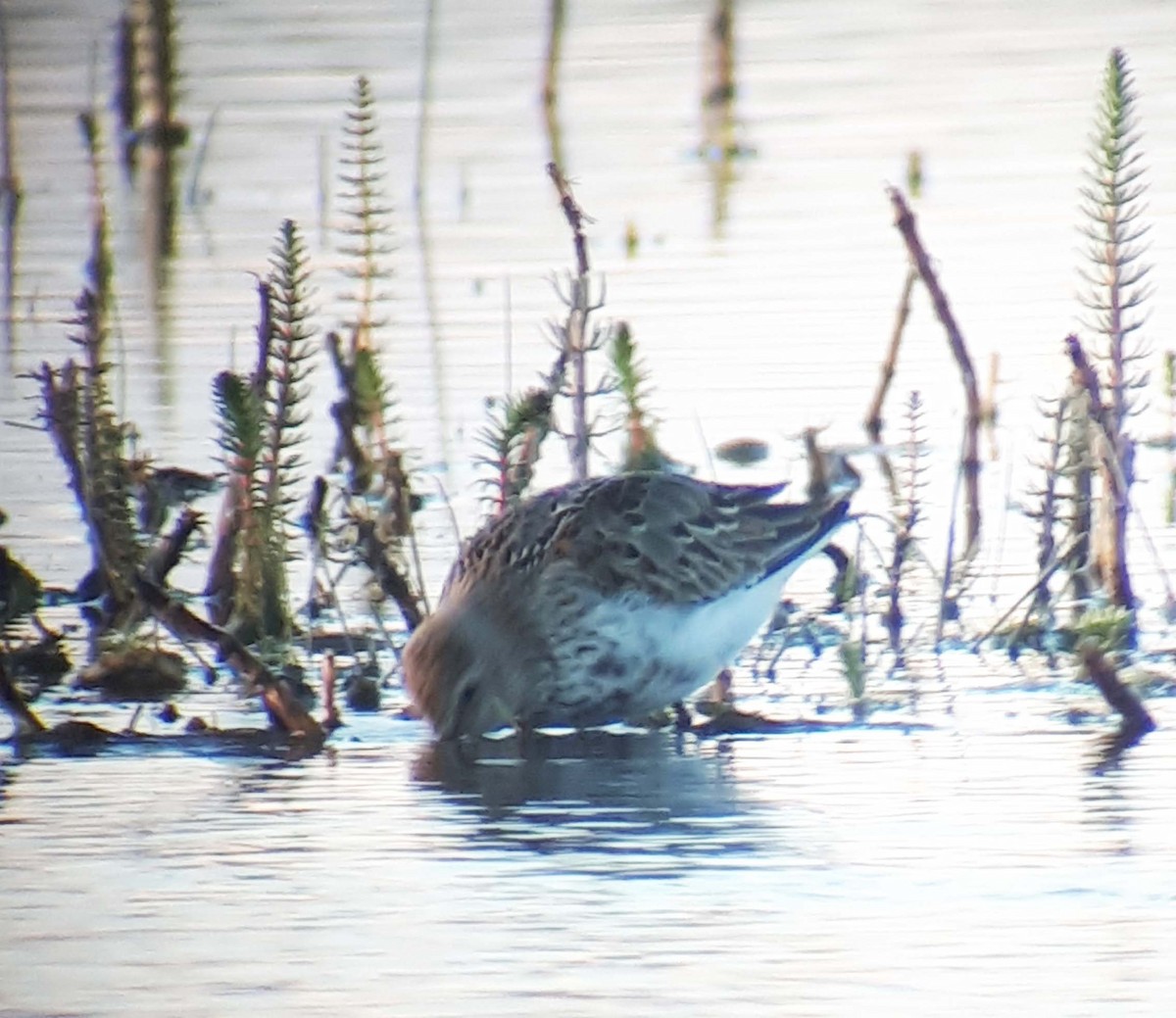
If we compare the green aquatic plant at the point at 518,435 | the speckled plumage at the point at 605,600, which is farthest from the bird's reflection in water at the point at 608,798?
the green aquatic plant at the point at 518,435

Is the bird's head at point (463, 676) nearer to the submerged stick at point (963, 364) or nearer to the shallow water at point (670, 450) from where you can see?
the shallow water at point (670, 450)

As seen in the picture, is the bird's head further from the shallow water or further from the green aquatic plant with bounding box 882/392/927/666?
the green aquatic plant with bounding box 882/392/927/666

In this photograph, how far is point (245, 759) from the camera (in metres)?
6.59

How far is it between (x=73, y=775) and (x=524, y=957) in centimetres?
175

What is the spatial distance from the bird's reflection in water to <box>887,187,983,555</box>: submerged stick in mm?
1829

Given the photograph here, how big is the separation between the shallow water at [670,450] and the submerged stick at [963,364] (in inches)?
6.2

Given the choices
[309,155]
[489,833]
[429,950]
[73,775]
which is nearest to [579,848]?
[489,833]

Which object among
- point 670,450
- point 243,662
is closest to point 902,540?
point 243,662

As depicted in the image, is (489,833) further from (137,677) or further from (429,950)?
(137,677)

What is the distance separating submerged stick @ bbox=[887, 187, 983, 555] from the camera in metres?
8.54

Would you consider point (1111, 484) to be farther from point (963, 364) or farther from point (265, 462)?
point (265, 462)

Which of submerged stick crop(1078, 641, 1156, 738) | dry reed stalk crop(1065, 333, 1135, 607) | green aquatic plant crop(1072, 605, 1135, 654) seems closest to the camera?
submerged stick crop(1078, 641, 1156, 738)

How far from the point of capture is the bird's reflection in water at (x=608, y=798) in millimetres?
5723

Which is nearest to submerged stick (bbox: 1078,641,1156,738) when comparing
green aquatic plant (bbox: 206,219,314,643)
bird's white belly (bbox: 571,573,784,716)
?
bird's white belly (bbox: 571,573,784,716)
